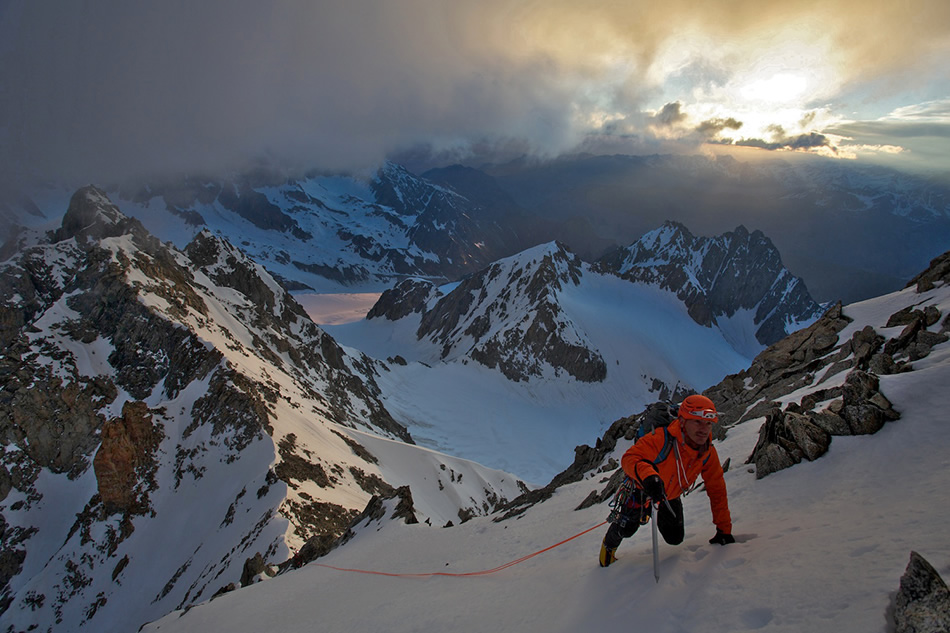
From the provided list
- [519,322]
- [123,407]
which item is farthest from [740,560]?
[519,322]

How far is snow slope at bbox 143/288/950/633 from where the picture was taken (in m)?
5.03

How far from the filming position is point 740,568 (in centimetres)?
592

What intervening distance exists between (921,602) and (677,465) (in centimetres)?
322

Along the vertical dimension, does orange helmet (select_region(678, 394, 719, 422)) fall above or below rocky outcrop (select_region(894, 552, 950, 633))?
above

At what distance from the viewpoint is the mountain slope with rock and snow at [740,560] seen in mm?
5027

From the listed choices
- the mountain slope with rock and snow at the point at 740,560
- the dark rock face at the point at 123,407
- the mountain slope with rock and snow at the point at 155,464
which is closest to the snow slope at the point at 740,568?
the mountain slope with rock and snow at the point at 740,560

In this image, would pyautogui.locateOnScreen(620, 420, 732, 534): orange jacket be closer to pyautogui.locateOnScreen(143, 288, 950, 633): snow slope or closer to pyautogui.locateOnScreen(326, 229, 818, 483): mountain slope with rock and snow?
pyautogui.locateOnScreen(143, 288, 950, 633): snow slope

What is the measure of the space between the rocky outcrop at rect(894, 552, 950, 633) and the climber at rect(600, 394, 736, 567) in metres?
2.47

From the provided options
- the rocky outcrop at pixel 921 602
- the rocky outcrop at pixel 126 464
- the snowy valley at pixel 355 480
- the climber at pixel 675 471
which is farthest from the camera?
the rocky outcrop at pixel 126 464

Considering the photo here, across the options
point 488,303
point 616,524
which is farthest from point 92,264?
point 488,303

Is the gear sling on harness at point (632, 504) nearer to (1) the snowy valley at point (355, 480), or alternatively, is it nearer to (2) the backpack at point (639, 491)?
(2) the backpack at point (639, 491)

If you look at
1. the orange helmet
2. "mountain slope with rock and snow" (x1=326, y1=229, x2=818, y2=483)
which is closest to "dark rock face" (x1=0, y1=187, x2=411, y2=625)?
the orange helmet

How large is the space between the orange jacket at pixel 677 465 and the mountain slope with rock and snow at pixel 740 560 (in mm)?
801

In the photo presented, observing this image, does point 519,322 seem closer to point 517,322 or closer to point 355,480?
point 517,322
